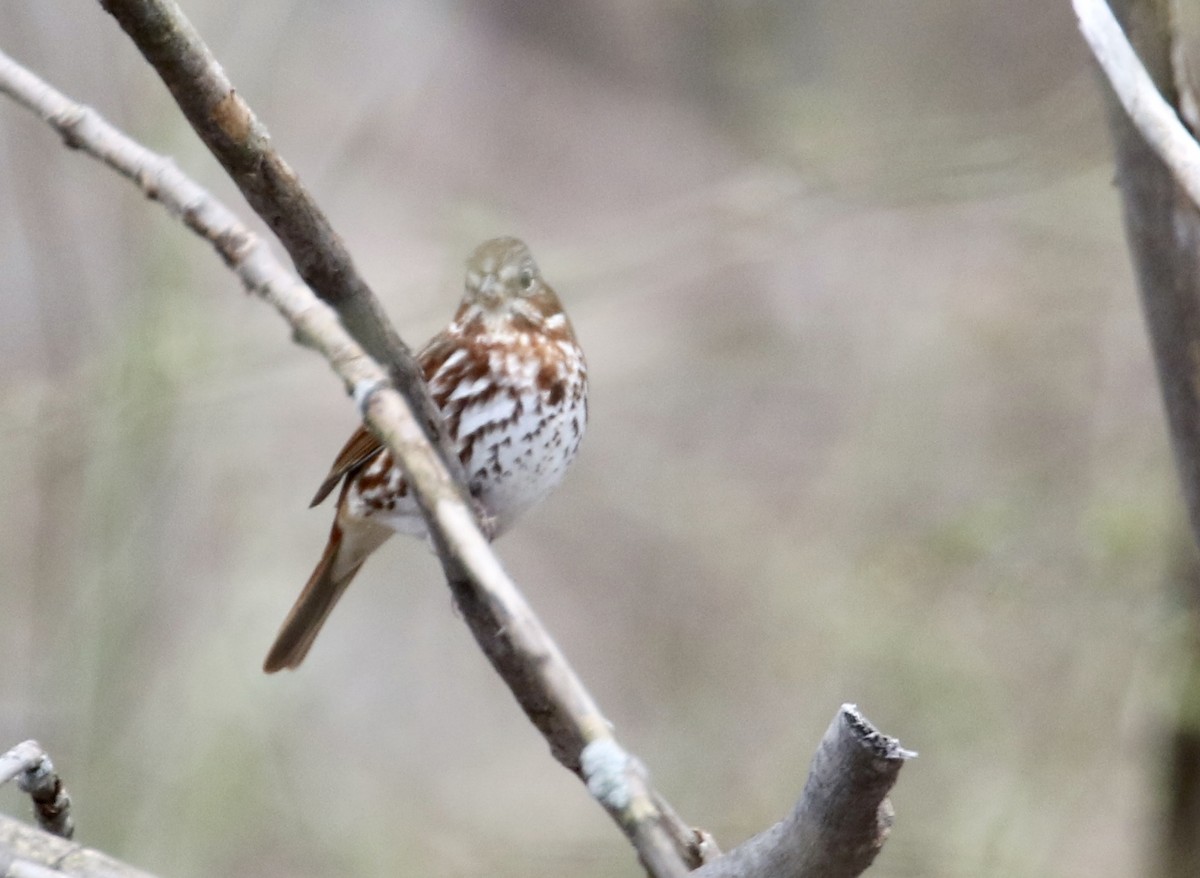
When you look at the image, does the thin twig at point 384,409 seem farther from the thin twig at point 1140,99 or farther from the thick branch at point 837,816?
the thin twig at point 1140,99

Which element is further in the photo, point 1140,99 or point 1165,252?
point 1165,252

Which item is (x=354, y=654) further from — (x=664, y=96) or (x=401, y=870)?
(x=664, y=96)

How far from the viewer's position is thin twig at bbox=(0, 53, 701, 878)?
0.98 m

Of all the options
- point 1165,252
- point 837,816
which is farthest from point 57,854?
point 1165,252

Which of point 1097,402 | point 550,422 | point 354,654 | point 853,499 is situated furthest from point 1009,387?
point 354,654

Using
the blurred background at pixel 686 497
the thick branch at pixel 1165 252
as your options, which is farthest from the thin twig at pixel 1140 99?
the blurred background at pixel 686 497

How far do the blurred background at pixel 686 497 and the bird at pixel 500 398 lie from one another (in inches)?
63.9

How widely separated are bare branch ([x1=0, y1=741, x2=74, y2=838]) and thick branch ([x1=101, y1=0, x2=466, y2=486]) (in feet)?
2.09

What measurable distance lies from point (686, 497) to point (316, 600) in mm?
1911

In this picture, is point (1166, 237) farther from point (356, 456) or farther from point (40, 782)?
point (40, 782)

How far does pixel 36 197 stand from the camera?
17.9ft

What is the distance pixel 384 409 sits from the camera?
1.23 m

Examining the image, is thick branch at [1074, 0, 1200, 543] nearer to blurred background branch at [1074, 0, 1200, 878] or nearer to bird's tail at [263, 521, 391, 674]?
blurred background branch at [1074, 0, 1200, 878]

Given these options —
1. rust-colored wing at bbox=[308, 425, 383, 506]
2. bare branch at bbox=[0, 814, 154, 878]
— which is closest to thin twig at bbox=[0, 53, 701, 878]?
bare branch at bbox=[0, 814, 154, 878]
